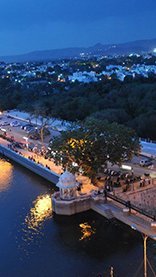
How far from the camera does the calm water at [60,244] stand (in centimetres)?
2725

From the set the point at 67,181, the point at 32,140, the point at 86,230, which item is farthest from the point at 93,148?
the point at 32,140

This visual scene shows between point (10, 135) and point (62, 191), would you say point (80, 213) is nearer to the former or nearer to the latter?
point (62, 191)

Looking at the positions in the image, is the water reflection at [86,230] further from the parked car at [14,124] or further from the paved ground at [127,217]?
the parked car at [14,124]

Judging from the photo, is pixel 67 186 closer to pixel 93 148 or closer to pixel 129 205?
pixel 93 148

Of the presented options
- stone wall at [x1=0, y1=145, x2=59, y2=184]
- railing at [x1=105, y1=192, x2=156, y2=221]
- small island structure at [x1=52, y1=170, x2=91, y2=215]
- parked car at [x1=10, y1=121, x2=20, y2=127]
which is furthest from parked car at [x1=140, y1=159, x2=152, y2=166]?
parked car at [x1=10, y1=121, x2=20, y2=127]

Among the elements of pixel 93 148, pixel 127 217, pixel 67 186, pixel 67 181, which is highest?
pixel 93 148

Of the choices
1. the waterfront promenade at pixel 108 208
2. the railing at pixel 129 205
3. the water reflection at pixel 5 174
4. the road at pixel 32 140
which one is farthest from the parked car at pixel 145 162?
the water reflection at pixel 5 174

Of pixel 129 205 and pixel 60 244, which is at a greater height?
pixel 129 205

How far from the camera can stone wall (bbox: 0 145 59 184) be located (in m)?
43.4

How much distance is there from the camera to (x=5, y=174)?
48.4 meters

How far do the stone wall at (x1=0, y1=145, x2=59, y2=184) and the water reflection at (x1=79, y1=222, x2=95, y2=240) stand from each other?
9967 millimetres

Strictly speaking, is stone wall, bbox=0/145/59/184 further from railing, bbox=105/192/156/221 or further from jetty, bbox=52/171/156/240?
railing, bbox=105/192/156/221

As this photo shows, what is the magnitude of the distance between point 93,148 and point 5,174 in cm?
1508

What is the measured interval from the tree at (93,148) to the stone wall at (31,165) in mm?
5378
